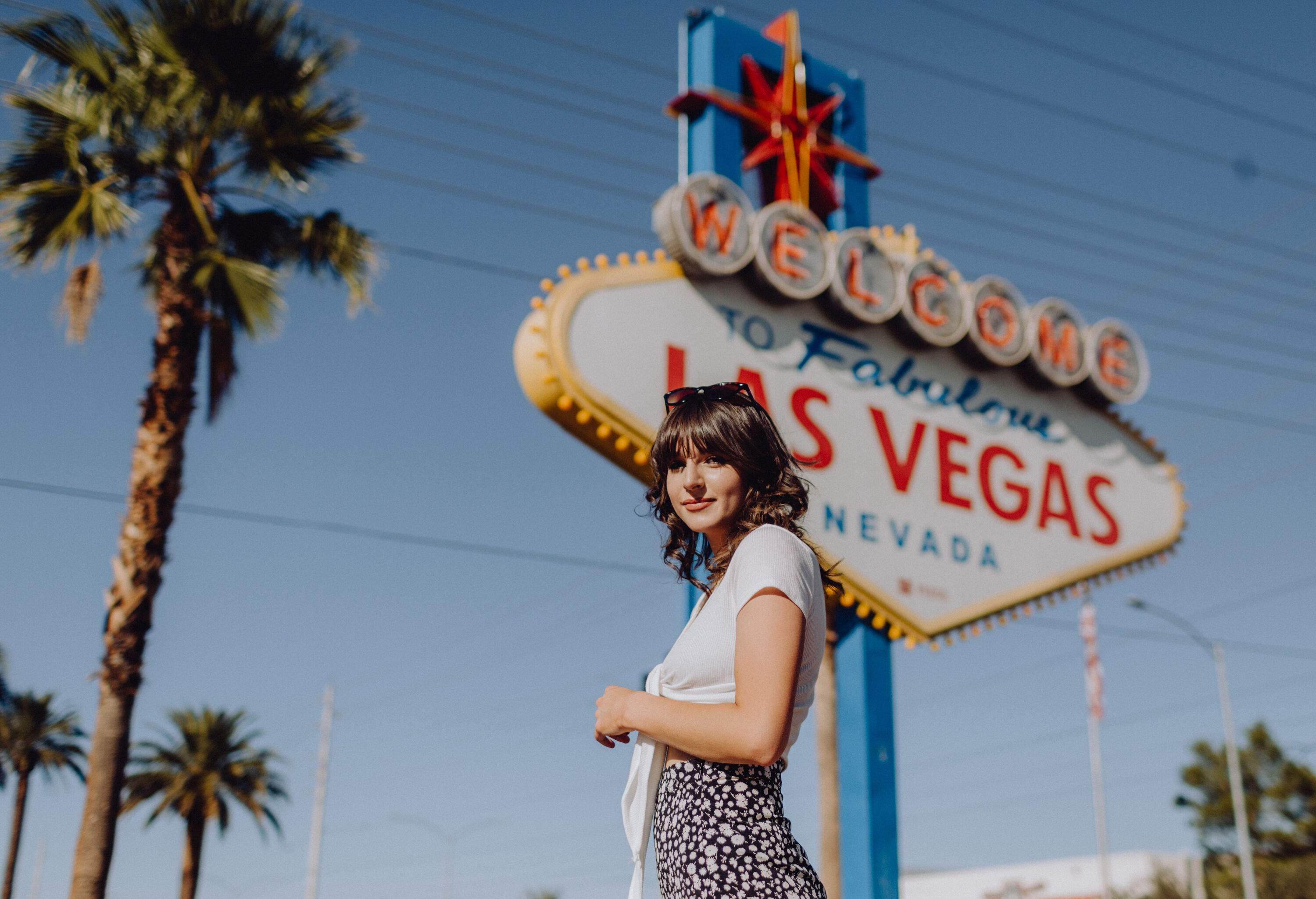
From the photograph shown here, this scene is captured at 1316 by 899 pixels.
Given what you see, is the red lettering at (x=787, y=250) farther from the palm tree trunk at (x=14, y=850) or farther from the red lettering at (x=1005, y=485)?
the palm tree trunk at (x=14, y=850)

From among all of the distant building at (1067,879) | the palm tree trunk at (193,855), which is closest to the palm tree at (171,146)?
the palm tree trunk at (193,855)

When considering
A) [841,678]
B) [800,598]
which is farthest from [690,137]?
[800,598]

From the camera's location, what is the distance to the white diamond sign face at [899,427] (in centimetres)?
1086

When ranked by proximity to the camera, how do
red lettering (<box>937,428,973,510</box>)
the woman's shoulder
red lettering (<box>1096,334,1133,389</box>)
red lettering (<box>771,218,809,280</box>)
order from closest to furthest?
the woman's shoulder
red lettering (<box>771,218,809,280</box>)
red lettering (<box>937,428,973,510</box>)
red lettering (<box>1096,334,1133,389</box>)

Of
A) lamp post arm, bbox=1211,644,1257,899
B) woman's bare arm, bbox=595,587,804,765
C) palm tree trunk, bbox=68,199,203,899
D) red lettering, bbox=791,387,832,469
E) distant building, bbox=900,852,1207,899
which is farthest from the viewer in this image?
distant building, bbox=900,852,1207,899

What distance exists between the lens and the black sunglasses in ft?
8.38

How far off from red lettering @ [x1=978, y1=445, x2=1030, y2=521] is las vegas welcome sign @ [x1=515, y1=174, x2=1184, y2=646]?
0.02 meters

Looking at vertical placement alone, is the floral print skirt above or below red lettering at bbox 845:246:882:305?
below

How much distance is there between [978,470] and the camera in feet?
43.4

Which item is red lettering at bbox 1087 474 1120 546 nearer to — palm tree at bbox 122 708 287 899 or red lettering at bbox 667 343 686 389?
red lettering at bbox 667 343 686 389

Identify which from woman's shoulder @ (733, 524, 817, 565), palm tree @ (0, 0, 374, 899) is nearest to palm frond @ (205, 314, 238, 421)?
palm tree @ (0, 0, 374, 899)

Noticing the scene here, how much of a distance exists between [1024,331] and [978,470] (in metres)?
1.71

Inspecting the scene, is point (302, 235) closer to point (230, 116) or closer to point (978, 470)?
point (230, 116)

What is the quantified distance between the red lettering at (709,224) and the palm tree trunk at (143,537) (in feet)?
15.5
